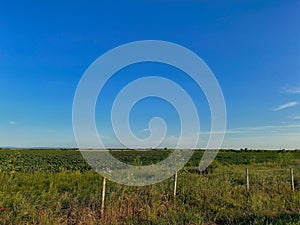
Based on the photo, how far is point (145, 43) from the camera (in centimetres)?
1166

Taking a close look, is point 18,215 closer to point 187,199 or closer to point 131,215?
point 131,215

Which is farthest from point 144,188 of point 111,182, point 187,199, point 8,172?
point 8,172

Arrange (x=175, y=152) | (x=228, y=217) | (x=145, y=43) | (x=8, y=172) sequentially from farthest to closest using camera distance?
Answer: (x=175, y=152) → (x=8, y=172) → (x=145, y=43) → (x=228, y=217)

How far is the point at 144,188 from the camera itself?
10695 millimetres

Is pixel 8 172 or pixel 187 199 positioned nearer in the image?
pixel 187 199

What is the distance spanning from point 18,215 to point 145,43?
23.9 ft

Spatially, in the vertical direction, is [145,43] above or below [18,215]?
above

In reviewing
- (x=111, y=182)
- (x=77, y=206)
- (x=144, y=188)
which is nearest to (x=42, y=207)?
(x=77, y=206)

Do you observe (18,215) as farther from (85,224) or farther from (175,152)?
(175,152)

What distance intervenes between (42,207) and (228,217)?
Answer: 16.6ft

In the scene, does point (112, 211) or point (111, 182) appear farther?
point (111, 182)

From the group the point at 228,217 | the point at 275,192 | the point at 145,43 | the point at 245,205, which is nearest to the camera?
the point at 228,217

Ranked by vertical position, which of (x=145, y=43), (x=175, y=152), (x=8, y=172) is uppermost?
(x=145, y=43)

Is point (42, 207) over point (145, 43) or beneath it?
beneath
